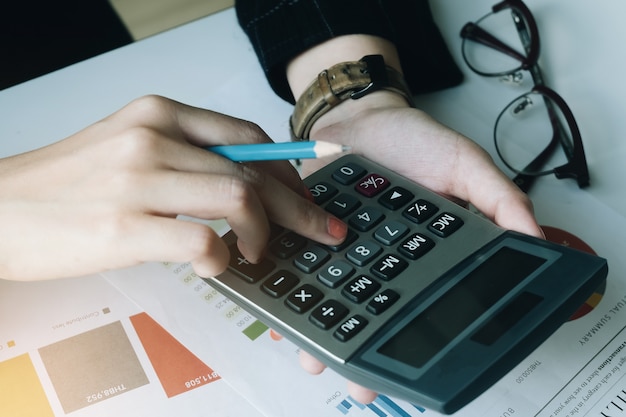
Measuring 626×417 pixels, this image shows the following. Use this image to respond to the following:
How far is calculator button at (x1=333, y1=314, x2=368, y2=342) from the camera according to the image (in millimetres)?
420

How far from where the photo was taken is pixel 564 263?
43cm

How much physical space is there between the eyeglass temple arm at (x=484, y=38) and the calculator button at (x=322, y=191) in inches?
11.1

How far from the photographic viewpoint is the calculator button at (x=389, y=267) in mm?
452

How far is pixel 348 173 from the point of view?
53 cm

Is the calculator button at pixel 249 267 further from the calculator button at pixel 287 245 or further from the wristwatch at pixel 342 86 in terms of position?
the wristwatch at pixel 342 86

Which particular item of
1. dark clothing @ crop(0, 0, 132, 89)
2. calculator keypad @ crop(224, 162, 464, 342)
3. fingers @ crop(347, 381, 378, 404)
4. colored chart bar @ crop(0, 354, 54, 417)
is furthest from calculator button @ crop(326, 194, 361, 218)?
dark clothing @ crop(0, 0, 132, 89)

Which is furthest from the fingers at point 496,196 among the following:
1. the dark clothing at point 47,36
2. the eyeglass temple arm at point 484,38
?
the dark clothing at point 47,36

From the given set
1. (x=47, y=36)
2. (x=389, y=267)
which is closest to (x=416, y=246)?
(x=389, y=267)

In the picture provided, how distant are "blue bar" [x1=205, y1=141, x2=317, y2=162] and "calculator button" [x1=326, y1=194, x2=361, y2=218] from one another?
0.07 meters

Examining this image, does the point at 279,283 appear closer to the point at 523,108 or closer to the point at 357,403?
the point at 357,403

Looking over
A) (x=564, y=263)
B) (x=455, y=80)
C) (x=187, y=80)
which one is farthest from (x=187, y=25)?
(x=564, y=263)

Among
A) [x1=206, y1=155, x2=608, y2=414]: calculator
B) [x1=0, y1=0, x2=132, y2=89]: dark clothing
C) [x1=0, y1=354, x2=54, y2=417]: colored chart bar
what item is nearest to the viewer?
[x1=206, y1=155, x2=608, y2=414]: calculator

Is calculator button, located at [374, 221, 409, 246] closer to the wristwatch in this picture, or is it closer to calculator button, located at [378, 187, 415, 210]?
calculator button, located at [378, 187, 415, 210]

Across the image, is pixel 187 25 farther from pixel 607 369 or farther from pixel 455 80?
pixel 607 369
